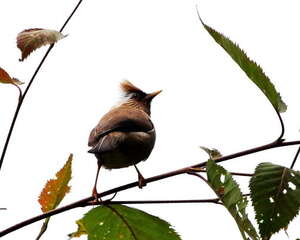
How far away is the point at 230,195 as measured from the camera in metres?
1.77

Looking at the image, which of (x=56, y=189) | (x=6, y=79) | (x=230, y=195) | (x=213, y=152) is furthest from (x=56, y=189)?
(x=230, y=195)

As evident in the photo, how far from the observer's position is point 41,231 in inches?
86.2

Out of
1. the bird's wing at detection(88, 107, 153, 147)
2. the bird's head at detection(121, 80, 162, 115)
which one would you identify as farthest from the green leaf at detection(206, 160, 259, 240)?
the bird's head at detection(121, 80, 162, 115)

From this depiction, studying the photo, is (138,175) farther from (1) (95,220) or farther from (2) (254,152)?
(2) (254,152)

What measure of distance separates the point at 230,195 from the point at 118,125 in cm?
208

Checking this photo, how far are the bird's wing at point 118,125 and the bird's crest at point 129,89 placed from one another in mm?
1186

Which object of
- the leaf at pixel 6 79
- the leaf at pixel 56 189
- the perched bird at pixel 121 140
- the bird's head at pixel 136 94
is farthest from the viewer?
the bird's head at pixel 136 94

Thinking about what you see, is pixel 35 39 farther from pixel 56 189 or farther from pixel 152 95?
pixel 152 95

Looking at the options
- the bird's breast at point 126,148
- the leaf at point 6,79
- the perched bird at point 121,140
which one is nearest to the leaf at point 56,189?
the leaf at point 6,79

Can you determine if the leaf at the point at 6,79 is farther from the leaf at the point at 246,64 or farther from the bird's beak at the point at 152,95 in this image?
the bird's beak at the point at 152,95

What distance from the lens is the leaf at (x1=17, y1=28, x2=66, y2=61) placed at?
1.93 m

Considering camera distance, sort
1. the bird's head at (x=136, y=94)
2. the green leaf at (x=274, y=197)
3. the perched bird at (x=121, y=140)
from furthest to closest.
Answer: the bird's head at (x=136, y=94) → the perched bird at (x=121, y=140) → the green leaf at (x=274, y=197)

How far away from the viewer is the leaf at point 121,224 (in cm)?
220

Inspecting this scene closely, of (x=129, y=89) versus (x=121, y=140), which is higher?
(x=129, y=89)
